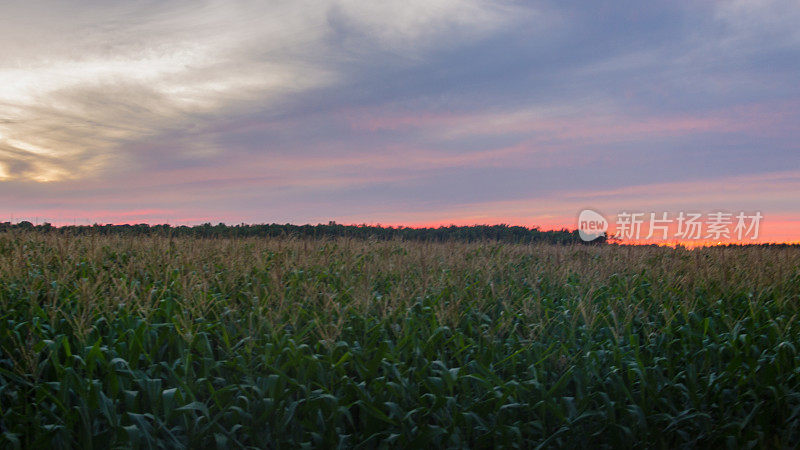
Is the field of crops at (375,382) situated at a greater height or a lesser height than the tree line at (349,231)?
lesser

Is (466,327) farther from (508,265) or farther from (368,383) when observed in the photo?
(508,265)

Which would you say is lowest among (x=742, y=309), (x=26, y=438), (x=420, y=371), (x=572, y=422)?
(x=26, y=438)

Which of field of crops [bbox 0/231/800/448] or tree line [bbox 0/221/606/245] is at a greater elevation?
tree line [bbox 0/221/606/245]

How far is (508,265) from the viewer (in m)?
10.3

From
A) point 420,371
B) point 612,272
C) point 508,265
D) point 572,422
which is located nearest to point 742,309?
point 612,272

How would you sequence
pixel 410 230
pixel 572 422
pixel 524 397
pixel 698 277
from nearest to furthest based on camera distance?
pixel 572 422 < pixel 524 397 < pixel 698 277 < pixel 410 230

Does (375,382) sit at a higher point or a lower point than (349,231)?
lower

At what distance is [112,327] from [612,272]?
26.8 ft

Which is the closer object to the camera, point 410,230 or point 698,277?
point 698,277

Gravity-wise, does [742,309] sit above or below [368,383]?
above

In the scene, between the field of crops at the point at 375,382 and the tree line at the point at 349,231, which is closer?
the field of crops at the point at 375,382

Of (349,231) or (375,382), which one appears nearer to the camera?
(375,382)

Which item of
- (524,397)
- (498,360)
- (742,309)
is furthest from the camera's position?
(742,309)

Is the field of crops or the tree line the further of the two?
the tree line
